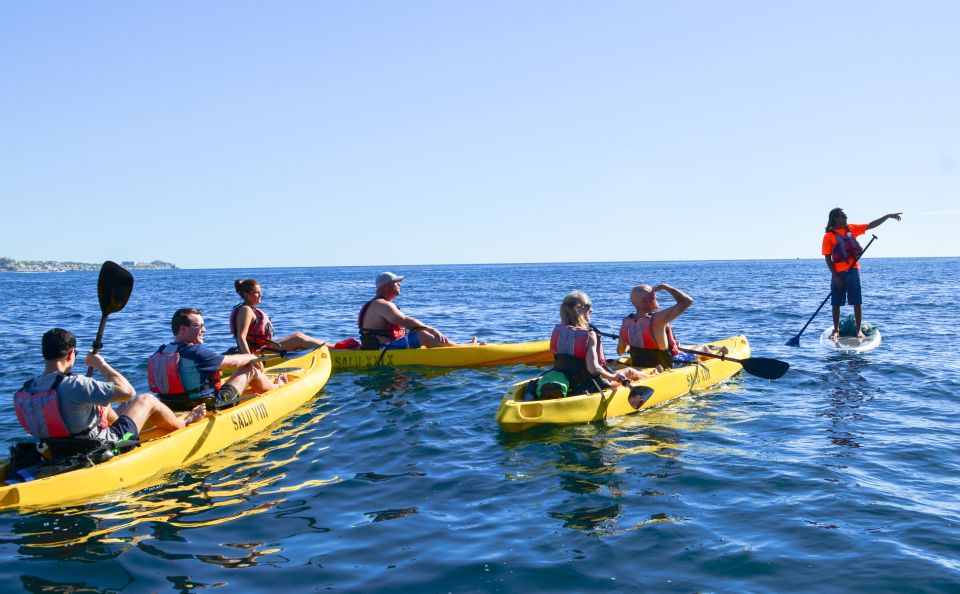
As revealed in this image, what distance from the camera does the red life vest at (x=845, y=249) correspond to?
13.4 meters

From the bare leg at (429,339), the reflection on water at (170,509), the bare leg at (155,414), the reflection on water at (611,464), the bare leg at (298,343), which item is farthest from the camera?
the bare leg at (429,339)

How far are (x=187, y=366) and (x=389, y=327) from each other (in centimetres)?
498

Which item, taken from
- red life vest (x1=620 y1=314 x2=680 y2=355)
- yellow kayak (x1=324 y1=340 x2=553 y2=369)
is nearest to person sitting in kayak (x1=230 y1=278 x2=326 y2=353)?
yellow kayak (x1=324 y1=340 x2=553 y2=369)

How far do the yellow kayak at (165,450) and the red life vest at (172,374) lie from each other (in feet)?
1.20

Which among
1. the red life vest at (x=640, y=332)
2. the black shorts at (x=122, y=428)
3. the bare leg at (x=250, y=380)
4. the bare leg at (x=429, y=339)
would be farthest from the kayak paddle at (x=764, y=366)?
the black shorts at (x=122, y=428)

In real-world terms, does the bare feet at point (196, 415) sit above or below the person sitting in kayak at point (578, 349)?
below

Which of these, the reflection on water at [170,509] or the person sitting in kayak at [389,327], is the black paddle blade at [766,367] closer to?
the person sitting in kayak at [389,327]

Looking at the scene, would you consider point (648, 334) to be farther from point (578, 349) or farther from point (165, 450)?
point (165, 450)

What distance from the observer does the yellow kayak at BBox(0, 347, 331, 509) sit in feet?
19.0

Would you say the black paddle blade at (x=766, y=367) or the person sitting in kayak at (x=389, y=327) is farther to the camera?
the person sitting in kayak at (x=389, y=327)

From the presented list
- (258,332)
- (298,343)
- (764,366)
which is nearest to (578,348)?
(764,366)

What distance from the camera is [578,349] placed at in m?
8.27

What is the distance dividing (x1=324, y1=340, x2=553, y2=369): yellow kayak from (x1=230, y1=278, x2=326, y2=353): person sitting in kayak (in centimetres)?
57

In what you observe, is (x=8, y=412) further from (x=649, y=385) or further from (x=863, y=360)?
(x=863, y=360)
